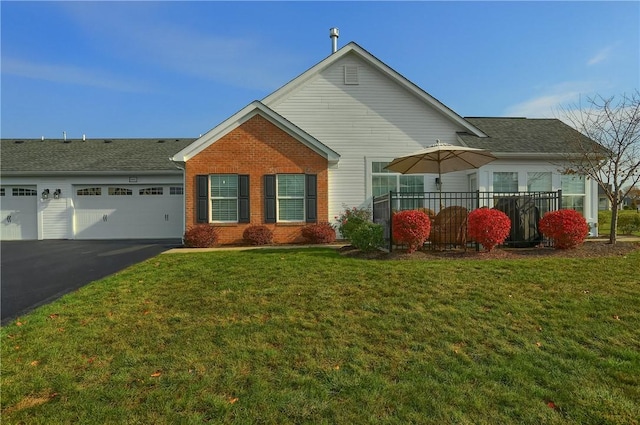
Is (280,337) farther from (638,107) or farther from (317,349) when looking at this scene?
(638,107)

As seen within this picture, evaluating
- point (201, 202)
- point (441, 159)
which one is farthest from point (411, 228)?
point (201, 202)

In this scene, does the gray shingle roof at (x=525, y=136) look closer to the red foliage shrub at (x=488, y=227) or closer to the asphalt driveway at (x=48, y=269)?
A: the red foliage shrub at (x=488, y=227)

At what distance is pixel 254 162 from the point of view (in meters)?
12.8

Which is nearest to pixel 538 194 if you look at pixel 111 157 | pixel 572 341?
pixel 572 341

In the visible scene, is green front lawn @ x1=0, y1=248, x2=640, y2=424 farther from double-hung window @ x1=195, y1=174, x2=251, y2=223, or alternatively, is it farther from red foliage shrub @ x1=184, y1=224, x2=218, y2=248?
double-hung window @ x1=195, y1=174, x2=251, y2=223

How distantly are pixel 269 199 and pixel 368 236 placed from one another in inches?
190

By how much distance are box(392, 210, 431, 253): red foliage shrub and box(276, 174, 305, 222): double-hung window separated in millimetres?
4990

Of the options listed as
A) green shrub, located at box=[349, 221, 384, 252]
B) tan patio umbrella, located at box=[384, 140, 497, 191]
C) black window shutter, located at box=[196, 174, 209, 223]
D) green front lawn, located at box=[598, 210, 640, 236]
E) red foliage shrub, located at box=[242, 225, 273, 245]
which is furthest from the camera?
green front lawn, located at box=[598, 210, 640, 236]

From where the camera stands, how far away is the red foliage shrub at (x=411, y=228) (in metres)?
8.48

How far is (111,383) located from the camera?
3598 millimetres

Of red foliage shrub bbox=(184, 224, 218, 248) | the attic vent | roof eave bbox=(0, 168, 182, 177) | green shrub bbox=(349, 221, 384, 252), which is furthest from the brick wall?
roof eave bbox=(0, 168, 182, 177)

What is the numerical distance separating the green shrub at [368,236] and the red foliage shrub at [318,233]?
3.25 metres

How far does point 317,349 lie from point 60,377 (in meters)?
2.62

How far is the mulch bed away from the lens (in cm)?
829
